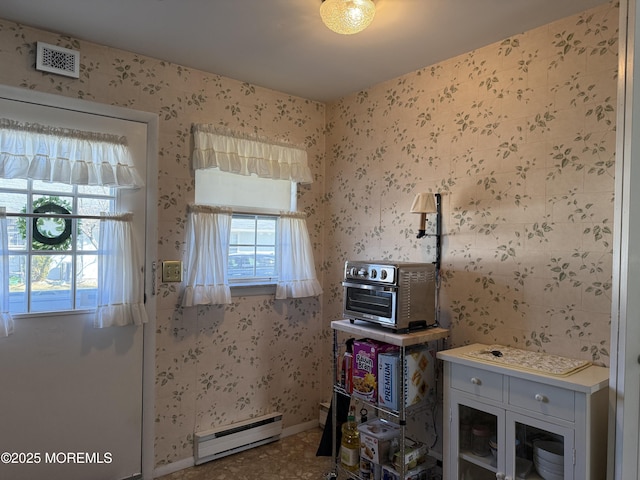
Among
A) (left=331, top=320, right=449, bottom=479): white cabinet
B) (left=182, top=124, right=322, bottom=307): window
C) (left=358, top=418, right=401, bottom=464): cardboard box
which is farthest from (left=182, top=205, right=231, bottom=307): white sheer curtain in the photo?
(left=358, top=418, right=401, bottom=464): cardboard box

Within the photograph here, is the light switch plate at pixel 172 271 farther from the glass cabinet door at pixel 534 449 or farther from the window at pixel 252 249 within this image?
the glass cabinet door at pixel 534 449

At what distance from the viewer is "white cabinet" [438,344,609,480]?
165 cm

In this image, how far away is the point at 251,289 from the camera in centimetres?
291

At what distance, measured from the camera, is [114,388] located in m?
2.41

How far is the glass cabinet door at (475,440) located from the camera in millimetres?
1901

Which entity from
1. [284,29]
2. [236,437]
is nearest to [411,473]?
[236,437]

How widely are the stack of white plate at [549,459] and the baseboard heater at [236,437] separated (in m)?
1.71

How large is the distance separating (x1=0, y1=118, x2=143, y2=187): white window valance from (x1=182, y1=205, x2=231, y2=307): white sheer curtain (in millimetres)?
407

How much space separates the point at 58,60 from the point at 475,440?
2774mm

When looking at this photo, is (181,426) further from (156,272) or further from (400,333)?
(400,333)

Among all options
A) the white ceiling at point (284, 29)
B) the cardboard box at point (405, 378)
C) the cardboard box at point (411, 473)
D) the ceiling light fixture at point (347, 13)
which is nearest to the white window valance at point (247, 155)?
the white ceiling at point (284, 29)

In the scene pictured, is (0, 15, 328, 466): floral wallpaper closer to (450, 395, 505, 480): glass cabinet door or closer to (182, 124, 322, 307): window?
(182, 124, 322, 307): window

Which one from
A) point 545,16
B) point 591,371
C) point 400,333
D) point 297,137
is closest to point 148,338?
point 400,333

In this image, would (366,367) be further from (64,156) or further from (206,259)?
(64,156)
